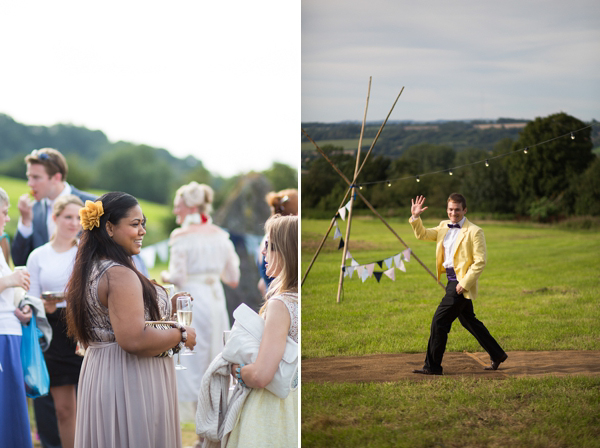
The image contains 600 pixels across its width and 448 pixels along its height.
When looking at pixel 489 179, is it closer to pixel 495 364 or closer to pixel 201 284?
pixel 495 364

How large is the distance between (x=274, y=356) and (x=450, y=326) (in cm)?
147

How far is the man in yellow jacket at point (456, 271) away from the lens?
3445 millimetres

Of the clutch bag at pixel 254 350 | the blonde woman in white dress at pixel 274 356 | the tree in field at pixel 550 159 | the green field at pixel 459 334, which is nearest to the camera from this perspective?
the blonde woman in white dress at pixel 274 356

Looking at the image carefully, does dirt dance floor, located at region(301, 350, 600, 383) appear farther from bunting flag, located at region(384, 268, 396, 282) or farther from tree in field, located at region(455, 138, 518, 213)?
tree in field, located at region(455, 138, 518, 213)

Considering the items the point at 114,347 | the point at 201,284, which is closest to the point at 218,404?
the point at 114,347

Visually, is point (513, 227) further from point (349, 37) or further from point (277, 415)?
point (277, 415)

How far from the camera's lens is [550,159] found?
148 inches

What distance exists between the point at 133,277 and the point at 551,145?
2559 mm

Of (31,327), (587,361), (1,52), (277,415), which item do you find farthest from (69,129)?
(587,361)

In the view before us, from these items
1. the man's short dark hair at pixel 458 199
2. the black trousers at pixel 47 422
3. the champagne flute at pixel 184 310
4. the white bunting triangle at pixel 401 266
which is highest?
the man's short dark hair at pixel 458 199

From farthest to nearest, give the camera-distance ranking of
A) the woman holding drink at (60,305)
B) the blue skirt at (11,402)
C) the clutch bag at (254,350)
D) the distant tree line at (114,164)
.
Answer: the distant tree line at (114,164)
the woman holding drink at (60,305)
the blue skirt at (11,402)
the clutch bag at (254,350)

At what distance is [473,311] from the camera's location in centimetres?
362

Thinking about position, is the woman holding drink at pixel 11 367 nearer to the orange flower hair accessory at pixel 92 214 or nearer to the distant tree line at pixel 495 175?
the orange flower hair accessory at pixel 92 214

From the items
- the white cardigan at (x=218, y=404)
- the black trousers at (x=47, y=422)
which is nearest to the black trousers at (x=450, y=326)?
the white cardigan at (x=218, y=404)
